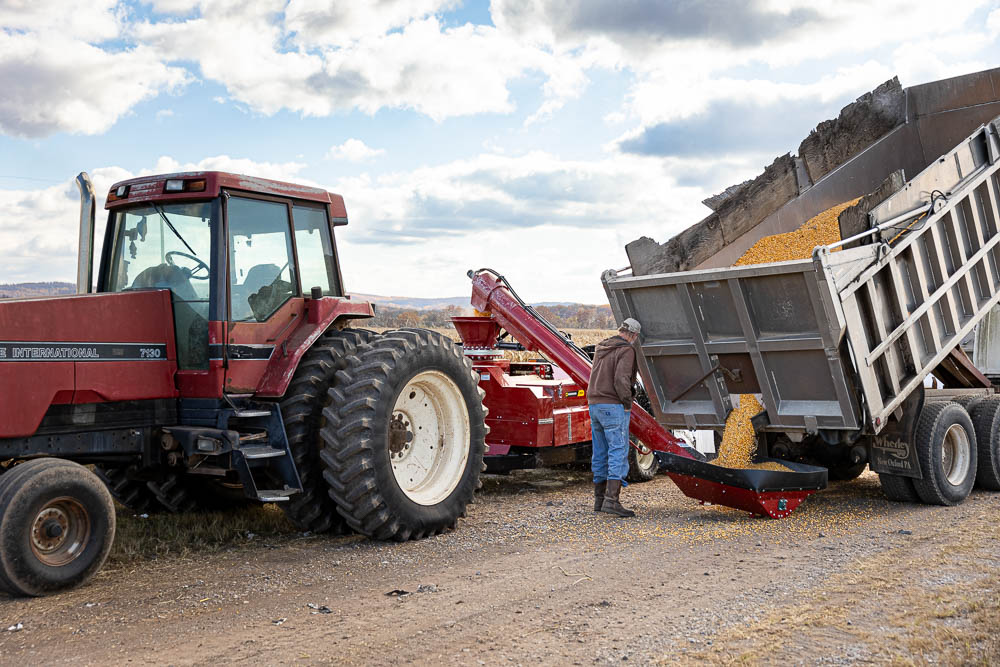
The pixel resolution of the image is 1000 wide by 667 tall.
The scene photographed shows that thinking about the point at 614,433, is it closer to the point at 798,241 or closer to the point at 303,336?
the point at 798,241

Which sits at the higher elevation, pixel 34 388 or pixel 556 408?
pixel 34 388

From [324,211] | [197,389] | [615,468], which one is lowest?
[615,468]

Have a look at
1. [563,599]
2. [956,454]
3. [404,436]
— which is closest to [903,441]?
[956,454]

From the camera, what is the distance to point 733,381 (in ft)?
25.1

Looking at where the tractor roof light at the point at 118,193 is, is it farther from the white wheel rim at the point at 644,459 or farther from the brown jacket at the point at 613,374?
the white wheel rim at the point at 644,459

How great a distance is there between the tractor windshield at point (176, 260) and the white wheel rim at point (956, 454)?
6.40 meters

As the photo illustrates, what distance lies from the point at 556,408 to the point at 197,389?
3.84 m

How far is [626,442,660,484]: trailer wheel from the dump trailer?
181cm

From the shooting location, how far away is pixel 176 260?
648 cm

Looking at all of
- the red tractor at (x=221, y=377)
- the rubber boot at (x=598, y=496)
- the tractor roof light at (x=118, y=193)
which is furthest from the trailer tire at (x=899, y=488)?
the tractor roof light at (x=118, y=193)

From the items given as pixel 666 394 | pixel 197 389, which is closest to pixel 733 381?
pixel 666 394

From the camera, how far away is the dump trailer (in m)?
6.94

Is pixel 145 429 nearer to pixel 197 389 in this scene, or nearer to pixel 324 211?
pixel 197 389

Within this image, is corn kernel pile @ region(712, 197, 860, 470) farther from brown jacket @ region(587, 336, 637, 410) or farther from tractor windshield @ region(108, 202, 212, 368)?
tractor windshield @ region(108, 202, 212, 368)
